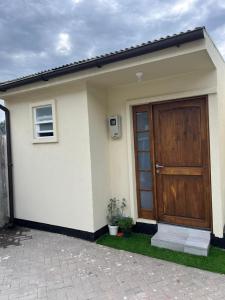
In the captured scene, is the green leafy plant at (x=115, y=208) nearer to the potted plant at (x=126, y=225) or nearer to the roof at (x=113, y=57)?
the potted plant at (x=126, y=225)

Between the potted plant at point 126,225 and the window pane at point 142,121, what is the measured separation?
2.06 m

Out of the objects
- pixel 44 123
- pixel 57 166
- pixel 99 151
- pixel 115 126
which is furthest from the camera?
pixel 44 123

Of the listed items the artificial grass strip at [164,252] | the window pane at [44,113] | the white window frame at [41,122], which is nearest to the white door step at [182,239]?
the artificial grass strip at [164,252]

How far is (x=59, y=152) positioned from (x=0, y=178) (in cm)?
193

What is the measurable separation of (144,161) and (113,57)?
7.97ft

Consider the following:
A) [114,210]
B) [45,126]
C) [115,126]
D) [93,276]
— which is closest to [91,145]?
[115,126]

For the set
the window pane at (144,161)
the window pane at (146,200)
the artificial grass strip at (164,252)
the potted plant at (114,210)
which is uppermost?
the window pane at (144,161)

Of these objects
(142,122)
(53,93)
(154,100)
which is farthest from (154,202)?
(53,93)

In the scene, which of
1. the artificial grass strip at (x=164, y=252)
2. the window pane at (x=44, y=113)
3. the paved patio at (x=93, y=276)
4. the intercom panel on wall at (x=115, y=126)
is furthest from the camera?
the window pane at (x=44, y=113)

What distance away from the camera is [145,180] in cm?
581

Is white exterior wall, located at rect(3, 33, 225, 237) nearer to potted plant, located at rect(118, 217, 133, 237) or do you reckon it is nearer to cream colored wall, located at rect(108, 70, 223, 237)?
cream colored wall, located at rect(108, 70, 223, 237)

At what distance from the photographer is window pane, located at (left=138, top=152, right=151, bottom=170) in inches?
225

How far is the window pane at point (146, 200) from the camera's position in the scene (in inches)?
227

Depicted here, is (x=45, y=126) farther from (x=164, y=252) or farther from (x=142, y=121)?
(x=164, y=252)
